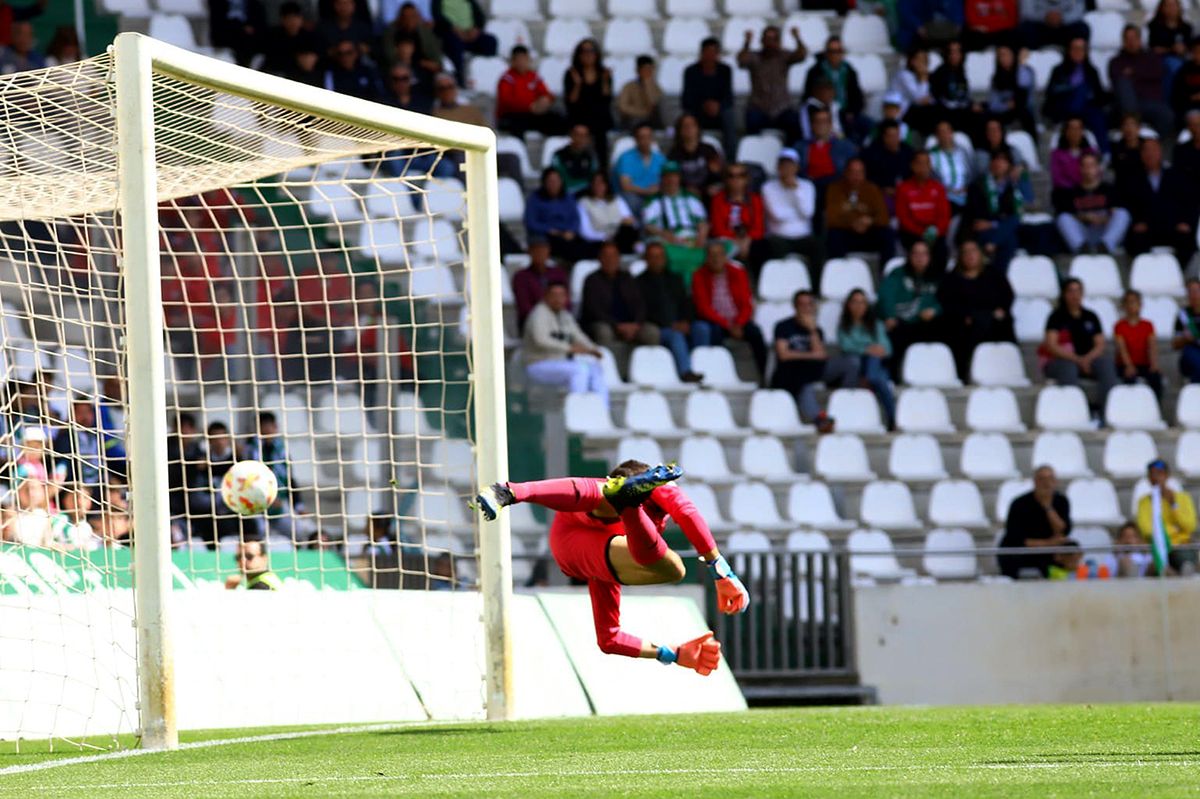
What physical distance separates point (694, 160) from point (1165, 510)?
5.39 meters

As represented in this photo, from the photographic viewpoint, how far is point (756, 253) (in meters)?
18.0

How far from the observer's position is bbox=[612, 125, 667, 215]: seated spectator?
1803 cm

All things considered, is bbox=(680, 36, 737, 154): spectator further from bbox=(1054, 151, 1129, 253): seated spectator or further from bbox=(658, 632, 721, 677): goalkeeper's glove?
bbox=(658, 632, 721, 677): goalkeeper's glove

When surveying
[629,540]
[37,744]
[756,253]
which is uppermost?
[756,253]


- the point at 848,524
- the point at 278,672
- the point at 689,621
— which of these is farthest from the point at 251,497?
the point at 848,524

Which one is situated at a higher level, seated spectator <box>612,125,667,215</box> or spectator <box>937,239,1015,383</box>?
seated spectator <box>612,125,667,215</box>

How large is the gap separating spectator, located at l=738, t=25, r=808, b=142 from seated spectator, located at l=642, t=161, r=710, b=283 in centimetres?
159

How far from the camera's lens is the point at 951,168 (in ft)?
60.8

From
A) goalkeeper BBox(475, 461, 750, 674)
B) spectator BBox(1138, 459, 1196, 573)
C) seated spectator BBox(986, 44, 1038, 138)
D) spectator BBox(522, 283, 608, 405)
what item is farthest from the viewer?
seated spectator BBox(986, 44, 1038, 138)

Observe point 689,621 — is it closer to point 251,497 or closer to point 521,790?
point 251,497

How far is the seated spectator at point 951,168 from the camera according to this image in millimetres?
18438

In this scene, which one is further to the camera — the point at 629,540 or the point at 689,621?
the point at 689,621

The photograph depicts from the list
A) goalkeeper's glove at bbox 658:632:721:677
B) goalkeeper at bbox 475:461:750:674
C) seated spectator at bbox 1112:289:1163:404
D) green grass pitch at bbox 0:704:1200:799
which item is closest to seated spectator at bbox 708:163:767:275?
seated spectator at bbox 1112:289:1163:404

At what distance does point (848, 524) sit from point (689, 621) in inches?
153
